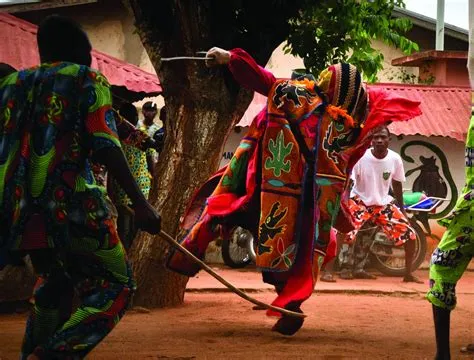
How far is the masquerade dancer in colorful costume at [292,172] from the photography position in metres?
6.23

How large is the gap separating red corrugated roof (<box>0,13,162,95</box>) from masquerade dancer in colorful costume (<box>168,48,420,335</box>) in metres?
5.83

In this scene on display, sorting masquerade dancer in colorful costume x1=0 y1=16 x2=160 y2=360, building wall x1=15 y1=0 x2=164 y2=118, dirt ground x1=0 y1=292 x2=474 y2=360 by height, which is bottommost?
dirt ground x1=0 y1=292 x2=474 y2=360

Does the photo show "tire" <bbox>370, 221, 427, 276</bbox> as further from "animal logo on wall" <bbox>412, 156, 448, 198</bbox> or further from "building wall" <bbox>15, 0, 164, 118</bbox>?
"building wall" <bbox>15, 0, 164, 118</bbox>

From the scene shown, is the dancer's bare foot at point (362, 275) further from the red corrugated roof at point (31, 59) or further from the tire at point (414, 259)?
the red corrugated roof at point (31, 59)

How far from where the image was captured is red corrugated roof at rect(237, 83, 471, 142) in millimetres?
13516


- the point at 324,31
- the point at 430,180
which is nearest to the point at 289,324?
the point at 324,31

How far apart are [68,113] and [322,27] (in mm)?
5278

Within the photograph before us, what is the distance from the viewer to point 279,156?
6293mm

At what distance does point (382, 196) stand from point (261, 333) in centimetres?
497

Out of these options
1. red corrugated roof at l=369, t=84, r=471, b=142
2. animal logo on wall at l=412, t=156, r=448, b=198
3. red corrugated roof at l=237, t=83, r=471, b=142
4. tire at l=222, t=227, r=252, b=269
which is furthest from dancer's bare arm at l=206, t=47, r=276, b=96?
animal logo on wall at l=412, t=156, r=448, b=198

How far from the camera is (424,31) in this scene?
57.5 feet

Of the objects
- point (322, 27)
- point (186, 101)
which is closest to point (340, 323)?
point (186, 101)

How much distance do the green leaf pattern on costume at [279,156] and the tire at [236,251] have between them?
19.5ft

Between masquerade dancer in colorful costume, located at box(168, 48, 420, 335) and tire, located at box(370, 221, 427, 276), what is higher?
masquerade dancer in colorful costume, located at box(168, 48, 420, 335)
